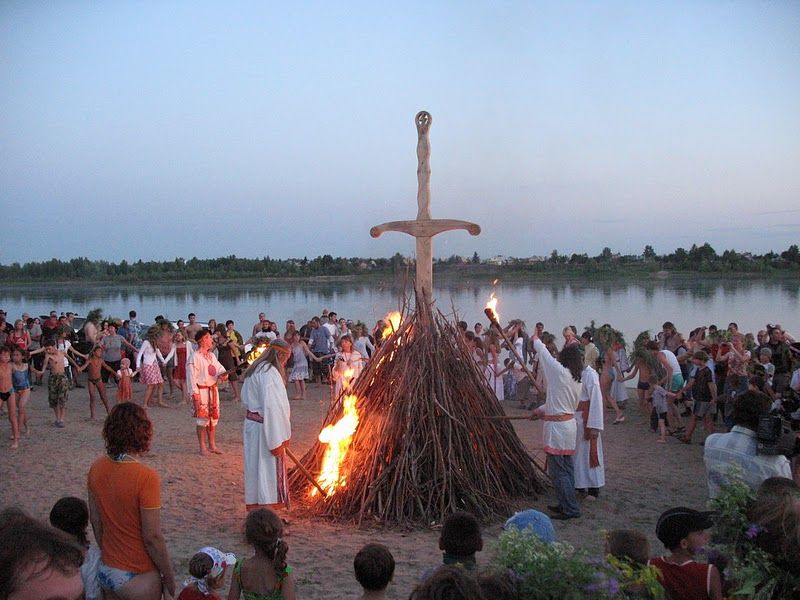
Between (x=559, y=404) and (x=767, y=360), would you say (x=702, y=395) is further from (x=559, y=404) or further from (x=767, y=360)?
(x=559, y=404)

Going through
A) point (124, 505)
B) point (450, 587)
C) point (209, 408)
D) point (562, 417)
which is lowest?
point (209, 408)

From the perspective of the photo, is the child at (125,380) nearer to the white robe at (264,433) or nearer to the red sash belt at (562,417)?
the white robe at (264,433)

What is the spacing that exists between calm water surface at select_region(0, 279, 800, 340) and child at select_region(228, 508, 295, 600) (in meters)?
3.85

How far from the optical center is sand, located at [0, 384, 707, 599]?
5758 mm

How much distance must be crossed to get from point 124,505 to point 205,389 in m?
6.15

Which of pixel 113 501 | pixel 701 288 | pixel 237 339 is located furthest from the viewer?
pixel 701 288

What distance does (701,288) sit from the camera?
4866cm

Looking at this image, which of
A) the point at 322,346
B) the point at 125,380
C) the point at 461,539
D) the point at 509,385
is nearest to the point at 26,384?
the point at 125,380

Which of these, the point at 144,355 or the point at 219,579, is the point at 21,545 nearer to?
the point at 219,579

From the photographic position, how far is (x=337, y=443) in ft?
23.1

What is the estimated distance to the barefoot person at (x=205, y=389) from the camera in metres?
9.43

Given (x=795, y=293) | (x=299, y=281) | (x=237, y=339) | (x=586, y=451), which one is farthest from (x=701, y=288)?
(x=586, y=451)

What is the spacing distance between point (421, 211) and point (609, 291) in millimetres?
44648

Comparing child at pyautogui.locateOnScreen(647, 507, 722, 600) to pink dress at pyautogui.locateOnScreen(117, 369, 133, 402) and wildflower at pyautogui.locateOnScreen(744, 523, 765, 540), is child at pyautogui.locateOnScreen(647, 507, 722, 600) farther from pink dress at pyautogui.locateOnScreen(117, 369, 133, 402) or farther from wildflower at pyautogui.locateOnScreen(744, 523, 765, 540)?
pink dress at pyautogui.locateOnScreen(117, 369, 133, 402)
